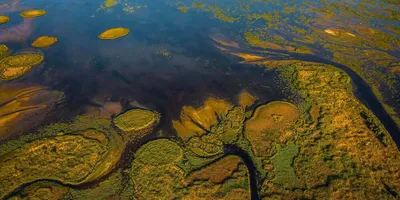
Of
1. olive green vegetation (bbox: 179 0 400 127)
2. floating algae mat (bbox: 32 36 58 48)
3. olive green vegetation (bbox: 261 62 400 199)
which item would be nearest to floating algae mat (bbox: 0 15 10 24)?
floating algae mat (bbox: 32 36 58 48)

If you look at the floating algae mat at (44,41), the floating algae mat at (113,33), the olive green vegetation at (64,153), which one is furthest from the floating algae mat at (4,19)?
the olive green vegetation at (64,153)

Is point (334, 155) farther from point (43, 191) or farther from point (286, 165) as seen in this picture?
point (43, 191)

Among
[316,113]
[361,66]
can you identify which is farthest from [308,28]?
[316,113]

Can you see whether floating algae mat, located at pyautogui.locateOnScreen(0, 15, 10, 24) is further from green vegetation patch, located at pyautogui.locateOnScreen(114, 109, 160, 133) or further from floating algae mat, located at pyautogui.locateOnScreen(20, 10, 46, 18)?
green vegetation patch, located at pyautogui.locateOnScreen(114, 109, 160, 133)

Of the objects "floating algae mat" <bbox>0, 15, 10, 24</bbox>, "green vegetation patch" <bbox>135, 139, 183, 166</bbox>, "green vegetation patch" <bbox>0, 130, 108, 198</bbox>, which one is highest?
"floating algae mat" <bbox>0, 15, 10, 24</bbox>

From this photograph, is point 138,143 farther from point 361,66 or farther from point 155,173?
point 361,66
